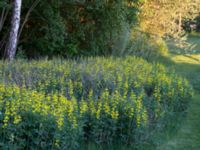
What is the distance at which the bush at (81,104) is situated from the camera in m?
3.92

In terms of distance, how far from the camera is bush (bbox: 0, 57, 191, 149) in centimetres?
392

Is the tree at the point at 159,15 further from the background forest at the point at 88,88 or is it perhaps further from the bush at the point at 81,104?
the bush at the point at 81,104

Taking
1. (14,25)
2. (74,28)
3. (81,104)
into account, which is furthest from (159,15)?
(81,104)

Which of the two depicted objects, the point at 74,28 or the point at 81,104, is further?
the point at 74,28

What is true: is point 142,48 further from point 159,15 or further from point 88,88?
point 88,88

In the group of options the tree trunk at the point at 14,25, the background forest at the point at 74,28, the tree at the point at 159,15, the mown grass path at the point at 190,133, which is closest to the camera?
the mown grass path at the point at 190,133

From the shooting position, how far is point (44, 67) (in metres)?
6.46

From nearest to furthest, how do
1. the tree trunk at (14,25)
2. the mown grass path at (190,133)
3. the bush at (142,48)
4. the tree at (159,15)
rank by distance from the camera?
the mown grass path at (190,133)
the tree trunk at (14,25)
the bush at (142,48)
the tree at (159,15)

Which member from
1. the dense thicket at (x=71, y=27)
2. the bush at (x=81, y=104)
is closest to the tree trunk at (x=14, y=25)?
the dense thicket at (x=71, y=27)

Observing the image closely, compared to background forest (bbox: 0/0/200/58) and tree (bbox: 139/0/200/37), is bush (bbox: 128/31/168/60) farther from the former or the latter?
tree (bbox: 139/0/200/37)

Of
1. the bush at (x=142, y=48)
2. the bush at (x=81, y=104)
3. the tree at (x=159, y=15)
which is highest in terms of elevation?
the tree at (x=159, y=15)

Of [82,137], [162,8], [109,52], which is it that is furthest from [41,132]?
[162,8]

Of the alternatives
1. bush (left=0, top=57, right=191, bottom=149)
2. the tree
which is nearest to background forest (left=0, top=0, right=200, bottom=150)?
bush (left=0, top=57, right=191, bottom=149)

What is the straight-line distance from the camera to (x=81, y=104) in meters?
4.79
